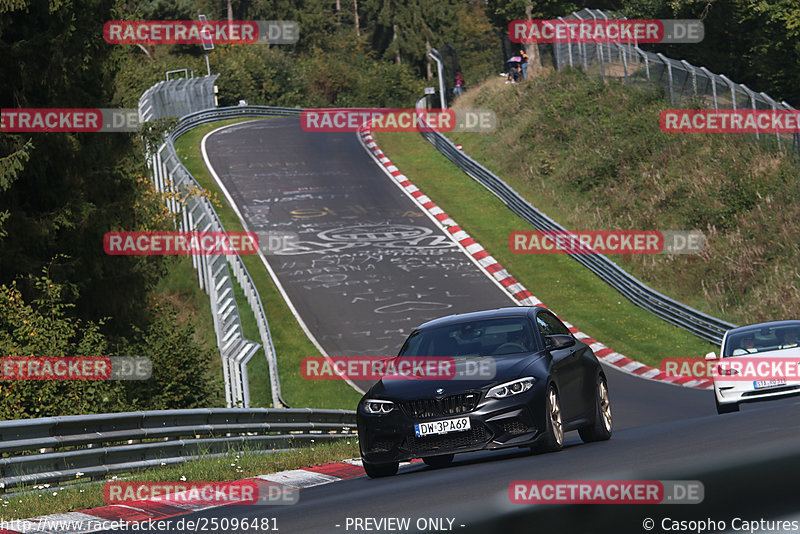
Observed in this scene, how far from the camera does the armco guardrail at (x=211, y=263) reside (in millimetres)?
21892

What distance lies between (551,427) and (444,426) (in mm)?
1022

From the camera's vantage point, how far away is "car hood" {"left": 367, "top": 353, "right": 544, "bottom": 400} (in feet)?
32.3

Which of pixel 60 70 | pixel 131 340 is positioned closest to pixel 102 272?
pixel 131 340

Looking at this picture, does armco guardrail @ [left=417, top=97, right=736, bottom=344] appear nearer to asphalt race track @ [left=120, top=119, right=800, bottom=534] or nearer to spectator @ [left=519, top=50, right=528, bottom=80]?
asphalt race track @ [left=120, top=119, right=800, bottom=534]

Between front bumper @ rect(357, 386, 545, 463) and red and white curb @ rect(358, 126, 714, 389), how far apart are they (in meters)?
11.9

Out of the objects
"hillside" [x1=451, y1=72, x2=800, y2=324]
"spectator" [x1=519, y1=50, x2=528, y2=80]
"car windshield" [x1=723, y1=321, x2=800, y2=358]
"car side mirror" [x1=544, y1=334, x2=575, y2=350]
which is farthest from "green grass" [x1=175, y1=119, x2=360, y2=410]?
"spectator" [x1=519, y1=50, x2=528, y2=80]

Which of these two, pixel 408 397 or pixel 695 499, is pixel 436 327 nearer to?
pixel 408 397

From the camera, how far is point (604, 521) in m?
3.21

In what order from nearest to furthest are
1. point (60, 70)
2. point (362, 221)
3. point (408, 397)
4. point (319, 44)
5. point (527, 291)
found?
point (408, 397), point (60, 70), point (527, 291), point (362, 221), point (319, 44)

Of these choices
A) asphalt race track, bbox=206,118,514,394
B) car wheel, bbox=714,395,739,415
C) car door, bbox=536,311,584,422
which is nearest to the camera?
car door, bbox=536,311,584,422

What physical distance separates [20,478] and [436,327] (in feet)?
13.9

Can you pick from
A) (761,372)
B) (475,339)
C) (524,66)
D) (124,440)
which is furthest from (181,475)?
(524,66)

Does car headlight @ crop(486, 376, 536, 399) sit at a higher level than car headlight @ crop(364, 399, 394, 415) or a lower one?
higher

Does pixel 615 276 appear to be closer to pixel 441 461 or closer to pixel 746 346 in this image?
pixel 746 346
